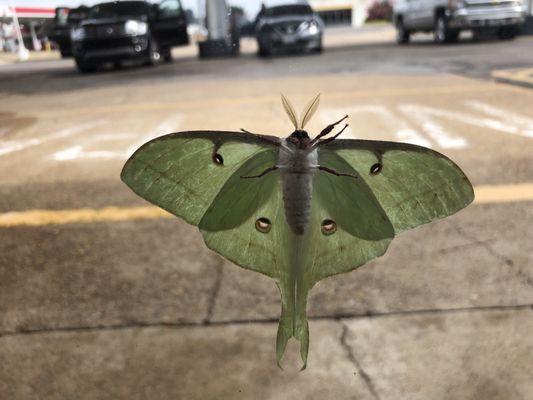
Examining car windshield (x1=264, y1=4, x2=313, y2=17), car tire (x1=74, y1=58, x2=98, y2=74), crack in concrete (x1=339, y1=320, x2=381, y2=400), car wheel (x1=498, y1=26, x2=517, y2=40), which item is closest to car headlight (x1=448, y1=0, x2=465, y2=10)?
car wheel (x1=498, y1=26, x2=517, y2=40)

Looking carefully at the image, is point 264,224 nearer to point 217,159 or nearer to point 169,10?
point 217,159

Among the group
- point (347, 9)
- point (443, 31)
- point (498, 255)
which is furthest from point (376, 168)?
point (347, 9)

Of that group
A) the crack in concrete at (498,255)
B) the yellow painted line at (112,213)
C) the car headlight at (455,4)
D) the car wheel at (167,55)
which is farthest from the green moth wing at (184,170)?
the car wheel at (167,55)

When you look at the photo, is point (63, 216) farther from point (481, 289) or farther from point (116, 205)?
point (481, 289)

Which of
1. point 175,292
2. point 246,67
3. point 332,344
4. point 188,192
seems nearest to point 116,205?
point 175,292

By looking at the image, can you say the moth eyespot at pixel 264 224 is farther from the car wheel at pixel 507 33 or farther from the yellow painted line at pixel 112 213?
the car wheel at pixel 507 33

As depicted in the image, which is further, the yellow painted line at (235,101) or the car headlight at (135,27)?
the car headlight at (135,27)
